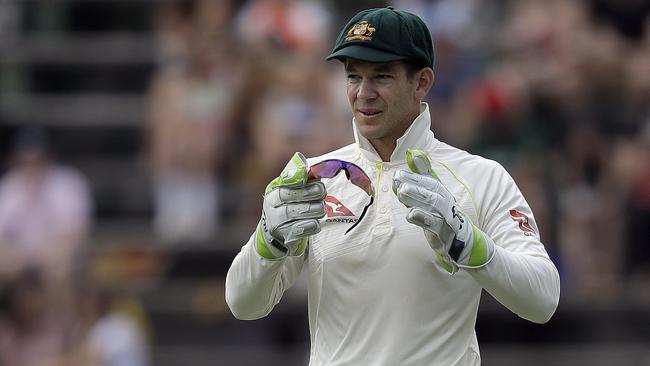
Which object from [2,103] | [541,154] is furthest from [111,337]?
[2,103]

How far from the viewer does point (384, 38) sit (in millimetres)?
4156

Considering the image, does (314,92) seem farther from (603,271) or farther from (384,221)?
(384,221)

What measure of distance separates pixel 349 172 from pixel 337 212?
0.42ft

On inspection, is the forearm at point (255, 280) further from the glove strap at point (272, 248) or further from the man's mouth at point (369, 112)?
the man's mouth at point (369, 112)

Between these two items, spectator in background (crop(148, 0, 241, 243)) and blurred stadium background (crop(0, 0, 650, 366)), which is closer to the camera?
blurred stadium background (crop(0, 0, 650, 366))

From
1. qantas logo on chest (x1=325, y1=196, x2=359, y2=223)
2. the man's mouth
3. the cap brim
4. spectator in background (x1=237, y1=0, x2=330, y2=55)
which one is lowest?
spectator in background (x1=237, y1=0, x2=330, y2=55)

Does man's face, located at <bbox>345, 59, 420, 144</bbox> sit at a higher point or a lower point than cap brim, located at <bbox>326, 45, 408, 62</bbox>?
lower

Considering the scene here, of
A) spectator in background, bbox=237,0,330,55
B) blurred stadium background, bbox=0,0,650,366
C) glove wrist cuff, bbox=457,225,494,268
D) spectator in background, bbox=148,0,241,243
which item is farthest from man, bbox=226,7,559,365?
spectator in background, bbox=237,0,330,55

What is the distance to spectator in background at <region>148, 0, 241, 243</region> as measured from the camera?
11.1 metres

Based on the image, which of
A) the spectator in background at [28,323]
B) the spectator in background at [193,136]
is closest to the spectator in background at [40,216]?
the spectator in background at [28,323]

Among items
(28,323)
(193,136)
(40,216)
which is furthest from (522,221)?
(193,136)

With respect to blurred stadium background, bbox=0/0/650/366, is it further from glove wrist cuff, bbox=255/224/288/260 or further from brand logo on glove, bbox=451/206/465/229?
brand logo on glove, bbox=451/206/465/229

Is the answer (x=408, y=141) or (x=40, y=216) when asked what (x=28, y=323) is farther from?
(x=408, y=141)

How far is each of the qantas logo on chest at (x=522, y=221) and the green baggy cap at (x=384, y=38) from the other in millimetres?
538
